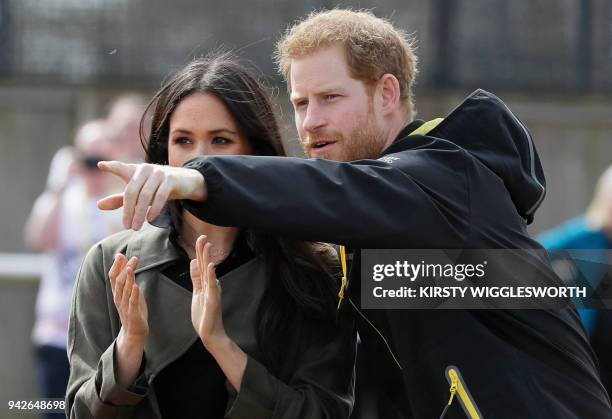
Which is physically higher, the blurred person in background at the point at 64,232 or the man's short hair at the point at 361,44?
the man's short hair at the point at 361,44

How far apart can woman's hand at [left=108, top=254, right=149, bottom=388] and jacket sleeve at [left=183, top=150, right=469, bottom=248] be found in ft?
1.44

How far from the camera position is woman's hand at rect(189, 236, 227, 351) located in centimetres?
319

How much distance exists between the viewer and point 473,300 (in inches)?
125

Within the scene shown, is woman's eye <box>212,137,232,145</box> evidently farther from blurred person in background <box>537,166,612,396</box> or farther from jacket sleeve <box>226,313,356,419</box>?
blurred person in background <box>537,166,612,396</box>

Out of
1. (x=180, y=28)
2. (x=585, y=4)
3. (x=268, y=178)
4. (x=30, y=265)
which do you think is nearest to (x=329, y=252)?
(x=268, y=178)

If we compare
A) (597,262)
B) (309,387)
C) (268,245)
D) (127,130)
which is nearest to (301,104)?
(268,245)

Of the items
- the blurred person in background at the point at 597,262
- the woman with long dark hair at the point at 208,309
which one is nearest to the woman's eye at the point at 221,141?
the woman with long dark hair at the point at 208,309

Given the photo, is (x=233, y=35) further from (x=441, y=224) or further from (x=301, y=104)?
(x=441, y=224)

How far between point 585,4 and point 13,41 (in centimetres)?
377

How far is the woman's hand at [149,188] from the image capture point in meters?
2.65

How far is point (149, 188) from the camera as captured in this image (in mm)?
2664

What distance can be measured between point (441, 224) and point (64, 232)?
140 inches

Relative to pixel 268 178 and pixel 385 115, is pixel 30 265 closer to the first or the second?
pixel 385 115

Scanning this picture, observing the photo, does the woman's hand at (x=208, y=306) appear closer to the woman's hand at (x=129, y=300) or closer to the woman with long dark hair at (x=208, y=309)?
the woman with long dark hair at (x=208, y=309)
